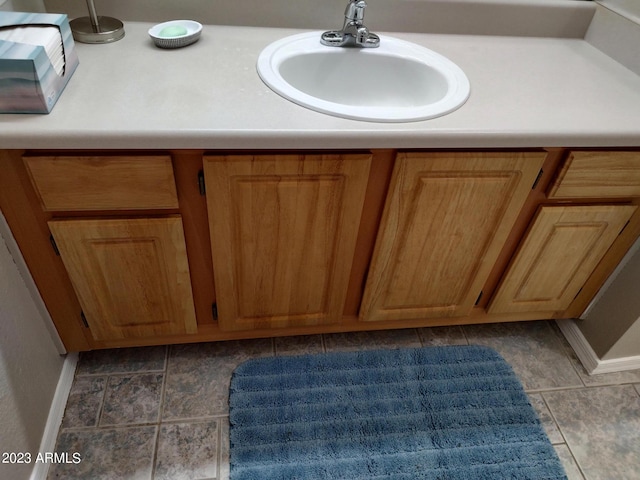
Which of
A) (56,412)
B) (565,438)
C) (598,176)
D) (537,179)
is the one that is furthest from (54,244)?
(565,438)

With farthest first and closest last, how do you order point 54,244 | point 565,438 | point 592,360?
1. point 592,360
2. point 565,438
3. point 54,244

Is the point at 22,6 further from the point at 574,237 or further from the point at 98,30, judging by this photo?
the point at 574,237

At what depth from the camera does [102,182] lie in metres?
0.97

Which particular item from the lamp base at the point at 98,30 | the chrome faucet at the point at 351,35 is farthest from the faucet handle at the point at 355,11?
the lamp base at the point at 98,30

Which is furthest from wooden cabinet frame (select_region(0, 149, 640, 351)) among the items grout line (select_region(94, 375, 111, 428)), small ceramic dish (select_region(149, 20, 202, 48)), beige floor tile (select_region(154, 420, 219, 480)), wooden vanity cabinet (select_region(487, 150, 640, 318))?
small ceramic dish (select_region(149, 20, 202, 48))

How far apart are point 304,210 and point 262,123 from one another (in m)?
0.24

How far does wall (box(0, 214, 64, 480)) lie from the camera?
39.9 inches

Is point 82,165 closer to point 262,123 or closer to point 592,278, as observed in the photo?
point 262,123

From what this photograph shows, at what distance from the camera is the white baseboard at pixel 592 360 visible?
153 centimetres

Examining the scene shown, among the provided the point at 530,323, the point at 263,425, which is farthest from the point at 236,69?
the point at 530,323

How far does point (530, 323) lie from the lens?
1.68 m

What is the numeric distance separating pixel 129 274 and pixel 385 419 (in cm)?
84

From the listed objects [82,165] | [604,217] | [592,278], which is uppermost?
[82,165]

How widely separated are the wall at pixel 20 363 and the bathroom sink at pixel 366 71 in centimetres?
78
